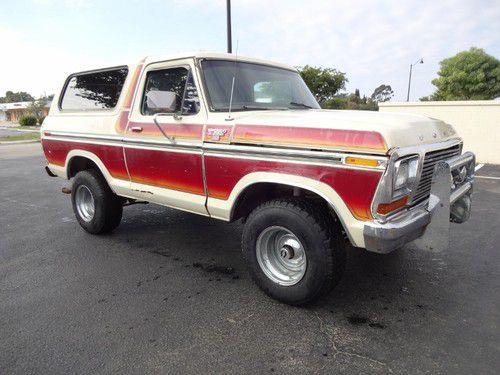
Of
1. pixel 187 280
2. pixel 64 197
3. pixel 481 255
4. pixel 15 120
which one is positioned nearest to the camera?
pixel 187 280

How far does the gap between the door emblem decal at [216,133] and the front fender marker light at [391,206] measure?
1419 mm

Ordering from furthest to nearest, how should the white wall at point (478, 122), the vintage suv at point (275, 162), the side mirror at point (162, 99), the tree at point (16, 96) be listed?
the tree at point (16, 96) → the white wall at point (478, 122) → the side mirror at point (162, 99) → the vintage suv at point (275, 162)

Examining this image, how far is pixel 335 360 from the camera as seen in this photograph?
254cm

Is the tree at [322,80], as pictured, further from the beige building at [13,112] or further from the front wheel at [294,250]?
Result: the beige building at [13,112]

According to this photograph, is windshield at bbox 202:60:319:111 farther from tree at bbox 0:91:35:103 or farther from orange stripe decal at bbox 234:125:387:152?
tree at bbox 0:91:35:103

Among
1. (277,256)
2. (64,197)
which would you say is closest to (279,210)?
(277,256)

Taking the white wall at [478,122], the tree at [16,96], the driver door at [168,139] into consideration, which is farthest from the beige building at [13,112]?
the driver door at [168,139]

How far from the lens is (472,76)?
3073cm

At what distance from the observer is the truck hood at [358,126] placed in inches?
103

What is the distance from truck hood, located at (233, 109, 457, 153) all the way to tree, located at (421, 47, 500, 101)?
32.4 meters

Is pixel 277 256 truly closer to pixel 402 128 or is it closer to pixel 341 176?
pixel 341 176

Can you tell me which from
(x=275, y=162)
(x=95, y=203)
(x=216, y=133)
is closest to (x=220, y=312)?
(x=275, y=162)

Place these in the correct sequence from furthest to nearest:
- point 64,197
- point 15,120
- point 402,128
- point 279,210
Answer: point 15,120 → point 64,197 → point 279,210 → point 402,128

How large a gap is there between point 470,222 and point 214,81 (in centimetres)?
423
